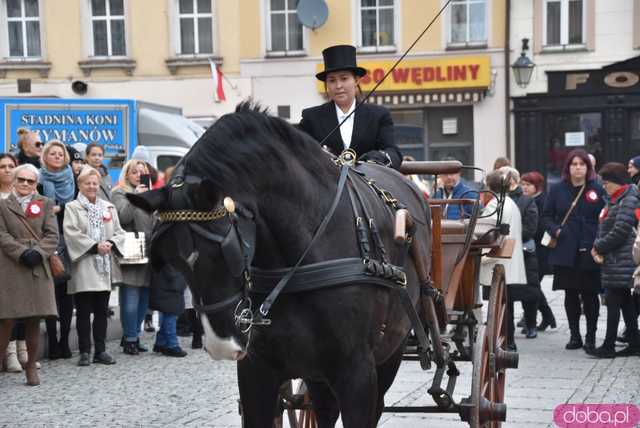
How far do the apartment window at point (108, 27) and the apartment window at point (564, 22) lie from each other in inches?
421

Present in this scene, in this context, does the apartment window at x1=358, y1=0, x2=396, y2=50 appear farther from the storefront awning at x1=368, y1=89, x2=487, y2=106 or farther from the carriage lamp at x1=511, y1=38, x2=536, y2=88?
the carriage lamp at x1=511, y1=38, x2=536, y2=88

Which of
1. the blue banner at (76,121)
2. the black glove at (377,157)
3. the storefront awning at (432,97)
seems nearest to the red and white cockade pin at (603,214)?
the black glove at (377,157)

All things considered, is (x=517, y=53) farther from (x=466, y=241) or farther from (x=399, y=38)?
(x=466, y=241)

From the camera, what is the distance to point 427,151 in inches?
1008

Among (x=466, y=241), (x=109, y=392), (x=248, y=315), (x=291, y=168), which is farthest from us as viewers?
(x=109, y=392)

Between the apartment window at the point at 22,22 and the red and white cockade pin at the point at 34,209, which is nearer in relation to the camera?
the red and white cockade pin at the point at 34,209

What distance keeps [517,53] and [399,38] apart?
291cm

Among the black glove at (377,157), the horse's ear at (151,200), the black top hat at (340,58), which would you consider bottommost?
the horse's ear at (151,200)

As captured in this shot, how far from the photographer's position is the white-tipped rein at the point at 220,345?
3.91 metres

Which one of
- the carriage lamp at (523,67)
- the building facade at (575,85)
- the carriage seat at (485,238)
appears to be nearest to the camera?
the carriage seat at (485,238)

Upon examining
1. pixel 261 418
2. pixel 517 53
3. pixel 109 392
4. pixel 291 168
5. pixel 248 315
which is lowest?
pixel 109 392

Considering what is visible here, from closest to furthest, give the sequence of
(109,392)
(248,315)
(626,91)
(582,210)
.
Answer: (248,315) → (109,392) → (582,210) → (626,91)

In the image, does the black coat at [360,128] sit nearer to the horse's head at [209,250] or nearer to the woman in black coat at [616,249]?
the horse's head at [209,250]

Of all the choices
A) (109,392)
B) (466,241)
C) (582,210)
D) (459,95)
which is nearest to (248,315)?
(466,241)
